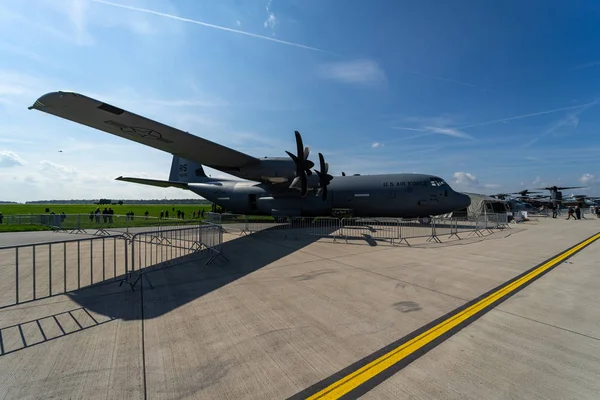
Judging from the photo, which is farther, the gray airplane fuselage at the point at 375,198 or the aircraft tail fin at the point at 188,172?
the aircraft tail fin at the point at 188,172

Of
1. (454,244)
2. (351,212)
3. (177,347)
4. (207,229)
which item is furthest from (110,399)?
(351,212)

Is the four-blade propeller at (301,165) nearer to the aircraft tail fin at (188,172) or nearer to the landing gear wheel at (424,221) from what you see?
the landing gear wheel at (424,221)

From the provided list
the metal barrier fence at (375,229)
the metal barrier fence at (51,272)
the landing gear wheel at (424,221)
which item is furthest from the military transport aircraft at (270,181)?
the metal barrier fence at (51,272)

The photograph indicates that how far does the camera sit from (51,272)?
622cm

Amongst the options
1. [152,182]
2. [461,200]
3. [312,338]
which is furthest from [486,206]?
[152,182]

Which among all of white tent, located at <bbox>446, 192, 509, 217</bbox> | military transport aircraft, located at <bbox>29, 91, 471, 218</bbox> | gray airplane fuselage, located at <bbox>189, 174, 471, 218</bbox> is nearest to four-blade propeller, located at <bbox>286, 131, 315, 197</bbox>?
military transport aircraft, located at <bbox>29, 91, 471, 218</bbox>

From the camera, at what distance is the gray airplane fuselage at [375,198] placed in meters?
17.0

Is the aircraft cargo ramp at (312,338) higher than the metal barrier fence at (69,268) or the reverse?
the reverse

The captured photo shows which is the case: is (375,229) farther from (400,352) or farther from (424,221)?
(400,352)

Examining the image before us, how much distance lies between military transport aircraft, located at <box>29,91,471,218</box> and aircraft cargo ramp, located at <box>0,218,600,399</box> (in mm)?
6211

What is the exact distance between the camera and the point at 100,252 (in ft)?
30.6

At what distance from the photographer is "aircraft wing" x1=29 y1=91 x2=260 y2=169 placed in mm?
7559

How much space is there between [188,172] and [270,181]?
12141 mm

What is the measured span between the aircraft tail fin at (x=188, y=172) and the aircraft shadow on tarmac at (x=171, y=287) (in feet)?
54.9
